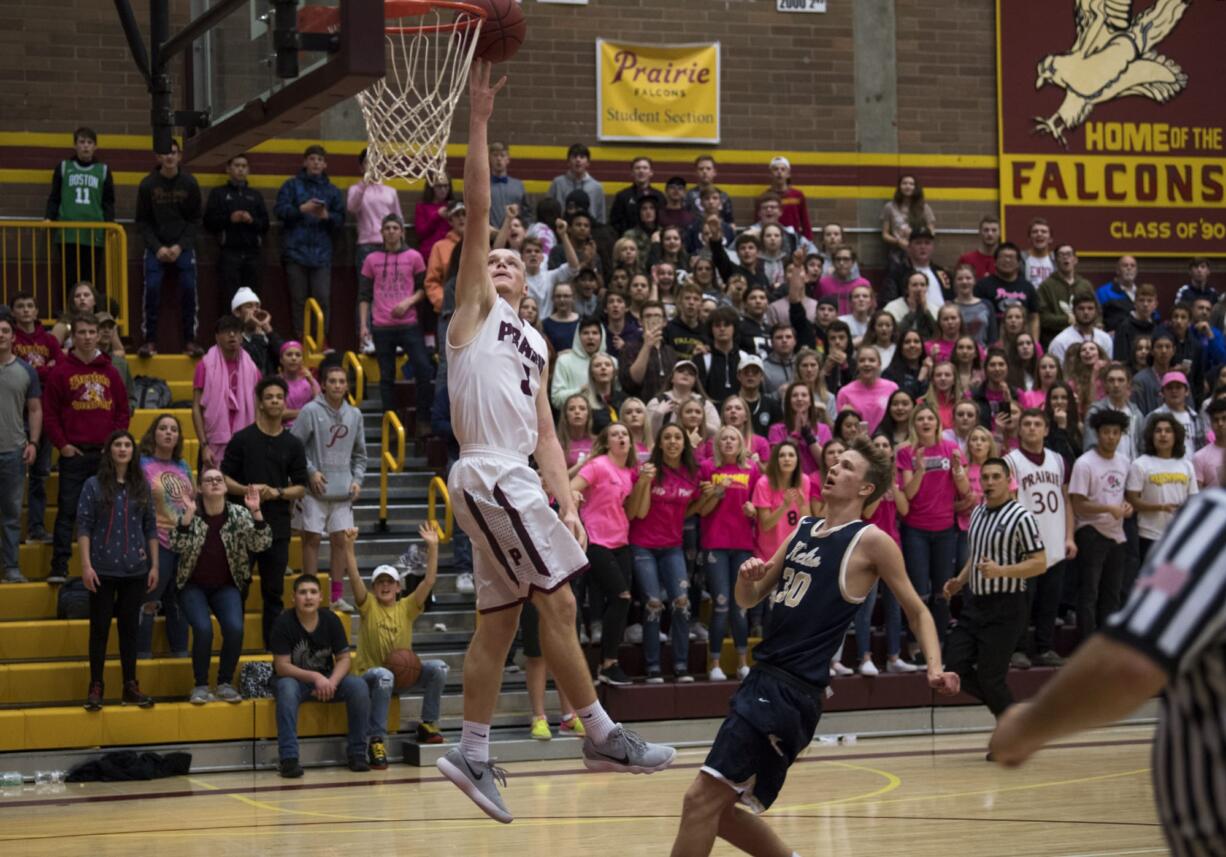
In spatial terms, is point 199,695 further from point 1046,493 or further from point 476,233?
point 1046,493

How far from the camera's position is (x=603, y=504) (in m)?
12.4

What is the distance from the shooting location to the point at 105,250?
15.9m

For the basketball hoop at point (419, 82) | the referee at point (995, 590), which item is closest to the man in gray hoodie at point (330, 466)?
the basketball hoop at point (419, 82)

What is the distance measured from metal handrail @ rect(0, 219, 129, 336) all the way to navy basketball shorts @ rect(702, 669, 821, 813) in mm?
10673

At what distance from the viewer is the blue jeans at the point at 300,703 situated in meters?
11.3

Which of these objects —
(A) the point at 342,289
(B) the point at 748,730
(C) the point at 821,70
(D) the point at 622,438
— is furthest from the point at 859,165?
(B) the point at 748,730

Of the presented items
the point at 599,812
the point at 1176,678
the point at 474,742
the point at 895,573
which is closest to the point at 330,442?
the point at 599,812

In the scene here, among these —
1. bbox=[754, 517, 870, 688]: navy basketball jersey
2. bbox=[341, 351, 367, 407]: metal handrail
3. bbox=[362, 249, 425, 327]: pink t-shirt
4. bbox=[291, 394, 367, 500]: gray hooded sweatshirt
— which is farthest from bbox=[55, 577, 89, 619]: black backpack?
bbox=[754, 517, 870, 688]: navy basketball jersey

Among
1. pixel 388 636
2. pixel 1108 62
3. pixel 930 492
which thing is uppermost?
pixel 1108 62

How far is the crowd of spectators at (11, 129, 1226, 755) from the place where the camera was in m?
12.0

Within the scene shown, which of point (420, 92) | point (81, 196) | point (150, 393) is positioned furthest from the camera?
point (81, 196)

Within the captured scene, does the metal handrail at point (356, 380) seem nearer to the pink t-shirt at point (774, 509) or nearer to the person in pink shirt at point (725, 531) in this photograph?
the person in pink shirt at point (725, 531)

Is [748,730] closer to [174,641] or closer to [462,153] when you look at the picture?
[174,641]

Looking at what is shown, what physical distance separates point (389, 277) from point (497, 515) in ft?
31.0
